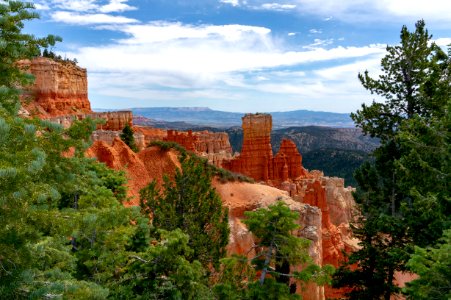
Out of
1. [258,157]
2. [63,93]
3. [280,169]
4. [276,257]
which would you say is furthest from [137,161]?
[280,169]

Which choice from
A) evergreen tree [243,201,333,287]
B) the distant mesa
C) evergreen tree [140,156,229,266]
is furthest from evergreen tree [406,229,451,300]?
the distant mesa

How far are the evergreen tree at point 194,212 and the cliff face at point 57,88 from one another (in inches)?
1003

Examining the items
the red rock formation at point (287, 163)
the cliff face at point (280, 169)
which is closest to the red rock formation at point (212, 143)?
the cliff face at point (280, 169)

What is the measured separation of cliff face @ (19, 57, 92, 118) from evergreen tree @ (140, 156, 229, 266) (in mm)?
25465

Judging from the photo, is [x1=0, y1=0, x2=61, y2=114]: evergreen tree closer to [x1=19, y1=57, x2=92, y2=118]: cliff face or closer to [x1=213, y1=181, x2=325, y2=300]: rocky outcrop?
[x1=213, y1=181, x2=325, y2=300]: rocky outcrop

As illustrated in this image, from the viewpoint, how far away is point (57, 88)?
4244cm

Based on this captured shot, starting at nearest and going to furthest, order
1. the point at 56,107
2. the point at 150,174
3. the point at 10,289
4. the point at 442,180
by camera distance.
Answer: the point at 10,289
the point at 442,180
the point at 150,174
the point at 56,107

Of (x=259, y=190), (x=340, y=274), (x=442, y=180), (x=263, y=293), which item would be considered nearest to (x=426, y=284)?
(x=263, y=293)

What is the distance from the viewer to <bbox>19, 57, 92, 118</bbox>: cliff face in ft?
132

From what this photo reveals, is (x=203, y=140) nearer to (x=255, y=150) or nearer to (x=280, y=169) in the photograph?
(x=255, y=150)

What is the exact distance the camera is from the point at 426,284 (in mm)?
8305

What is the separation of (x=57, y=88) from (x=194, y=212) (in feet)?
106

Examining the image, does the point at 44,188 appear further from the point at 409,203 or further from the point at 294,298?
the point at 409,203

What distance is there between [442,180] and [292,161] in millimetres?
43304
